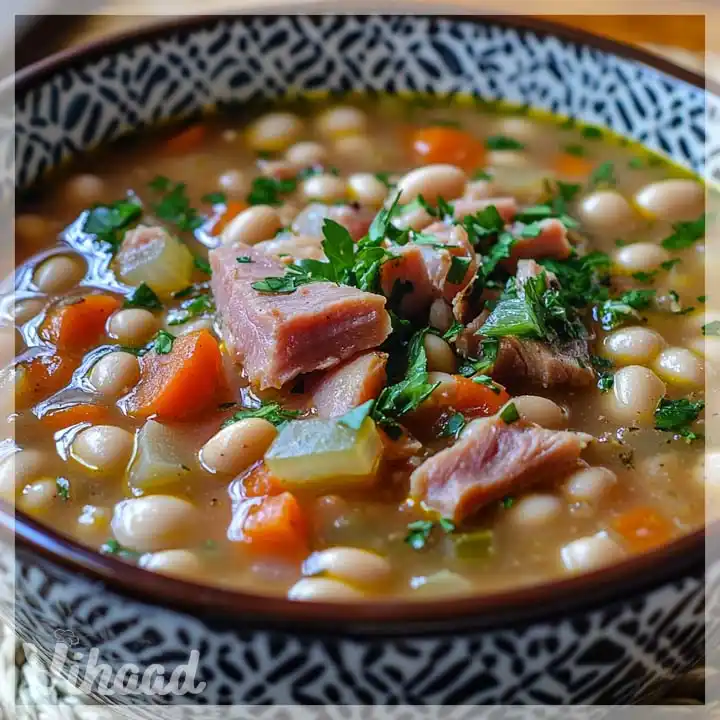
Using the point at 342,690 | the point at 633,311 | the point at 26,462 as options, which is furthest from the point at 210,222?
the point at 342,690

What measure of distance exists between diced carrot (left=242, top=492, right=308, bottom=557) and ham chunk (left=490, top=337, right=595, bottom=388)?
0.61m

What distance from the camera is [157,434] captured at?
94.0 inches

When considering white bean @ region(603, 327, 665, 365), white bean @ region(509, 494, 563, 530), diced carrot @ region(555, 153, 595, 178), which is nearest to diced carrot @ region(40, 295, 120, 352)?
white bean @ region(509, 494, 563, 530)

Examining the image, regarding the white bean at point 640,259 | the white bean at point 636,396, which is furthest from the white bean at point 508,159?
the white bean at point 636,396

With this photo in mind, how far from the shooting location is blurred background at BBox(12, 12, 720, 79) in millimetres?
3998

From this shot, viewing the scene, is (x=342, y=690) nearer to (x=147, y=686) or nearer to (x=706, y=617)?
(x=147, y=686)

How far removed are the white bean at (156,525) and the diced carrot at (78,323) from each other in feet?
2.05

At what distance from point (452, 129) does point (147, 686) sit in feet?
7.40

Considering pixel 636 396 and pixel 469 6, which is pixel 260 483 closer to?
pixel 636 396

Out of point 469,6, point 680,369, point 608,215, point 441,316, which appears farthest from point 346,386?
point 469,6

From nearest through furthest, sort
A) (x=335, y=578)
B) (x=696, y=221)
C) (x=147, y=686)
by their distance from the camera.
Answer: (x=147, y=686) < (x=335, y=578) < (x=696, y=221)

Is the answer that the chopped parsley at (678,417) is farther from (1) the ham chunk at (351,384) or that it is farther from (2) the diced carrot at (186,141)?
(2) the diced carrot at (186,141)

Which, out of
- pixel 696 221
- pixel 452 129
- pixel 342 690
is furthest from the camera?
pixel 452 129

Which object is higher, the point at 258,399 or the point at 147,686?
the point at 258,399
